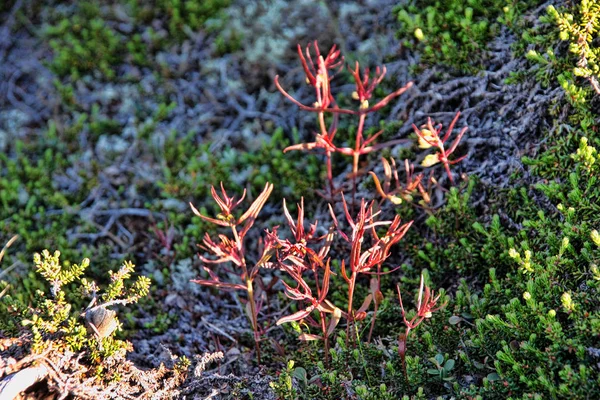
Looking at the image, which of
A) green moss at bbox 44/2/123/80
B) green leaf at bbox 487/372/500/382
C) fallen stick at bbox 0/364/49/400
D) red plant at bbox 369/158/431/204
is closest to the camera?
fallen stick at bbox 0/364/49/400

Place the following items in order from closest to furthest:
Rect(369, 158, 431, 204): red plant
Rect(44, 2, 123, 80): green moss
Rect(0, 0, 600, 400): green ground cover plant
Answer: Rect(0, 0, 600, 400): green ground cover plant, Rect(369, 158, 431, 204): red plant, Rect(44, 2, 123, 80): green moss

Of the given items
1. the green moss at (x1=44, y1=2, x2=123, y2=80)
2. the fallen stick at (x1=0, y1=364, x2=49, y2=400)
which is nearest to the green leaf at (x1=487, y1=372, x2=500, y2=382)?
the fallen stick at (x1=0, y1=364, x2=49, y2=400)

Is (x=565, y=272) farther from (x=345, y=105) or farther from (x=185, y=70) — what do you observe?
(x=185, y=70)

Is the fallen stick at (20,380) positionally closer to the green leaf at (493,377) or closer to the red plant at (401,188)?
the red plant at (401,188)

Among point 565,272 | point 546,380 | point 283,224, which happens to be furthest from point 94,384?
point 565,272

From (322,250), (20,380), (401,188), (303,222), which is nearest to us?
(20,380)

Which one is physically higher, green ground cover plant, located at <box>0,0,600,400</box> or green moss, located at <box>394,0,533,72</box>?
green moss, located at <box>394,0,533,72</box>

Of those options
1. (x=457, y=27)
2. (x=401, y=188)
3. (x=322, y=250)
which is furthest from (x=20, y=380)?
(x=457, y=27)

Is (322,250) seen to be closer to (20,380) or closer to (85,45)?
(20,380)

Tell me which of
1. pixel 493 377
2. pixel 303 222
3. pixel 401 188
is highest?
pixel 401 188

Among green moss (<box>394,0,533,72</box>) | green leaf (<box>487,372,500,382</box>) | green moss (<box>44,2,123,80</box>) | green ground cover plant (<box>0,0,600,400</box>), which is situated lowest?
green leaf (<box>487,372,500,382</box>)

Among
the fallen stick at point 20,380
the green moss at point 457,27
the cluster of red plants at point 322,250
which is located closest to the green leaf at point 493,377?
the cluster of red plants at point 322,250

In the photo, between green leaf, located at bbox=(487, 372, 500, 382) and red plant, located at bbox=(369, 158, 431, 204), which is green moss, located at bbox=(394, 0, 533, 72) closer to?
red plant, located at bbox=(369, 158, 431, 204)
